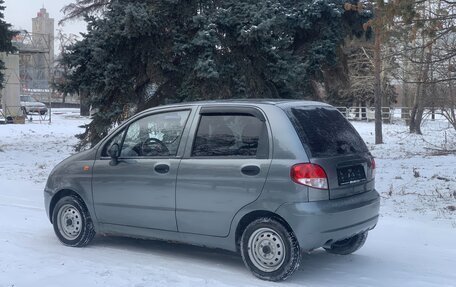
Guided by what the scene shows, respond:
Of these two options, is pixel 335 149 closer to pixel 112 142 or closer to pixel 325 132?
pixel 325 132

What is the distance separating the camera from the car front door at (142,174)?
6.84 meters

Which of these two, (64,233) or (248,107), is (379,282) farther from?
(64,233)

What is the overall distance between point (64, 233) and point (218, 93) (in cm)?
811

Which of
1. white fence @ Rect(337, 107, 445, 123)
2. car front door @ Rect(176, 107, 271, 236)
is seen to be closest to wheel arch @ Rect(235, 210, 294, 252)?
car front door @ Rect(176, 107, 271, 236)

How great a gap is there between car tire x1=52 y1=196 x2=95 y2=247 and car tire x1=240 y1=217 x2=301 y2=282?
2.26 meters

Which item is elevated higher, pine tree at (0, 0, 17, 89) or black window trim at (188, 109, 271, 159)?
pine tree at (0, 0, 17, 89)

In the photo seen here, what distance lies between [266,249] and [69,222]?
2.80 meters

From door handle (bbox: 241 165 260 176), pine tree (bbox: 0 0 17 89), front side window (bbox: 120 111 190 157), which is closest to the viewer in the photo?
door handle (bbox: 241 165 260 176)

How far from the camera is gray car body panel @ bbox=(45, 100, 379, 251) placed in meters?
5.95

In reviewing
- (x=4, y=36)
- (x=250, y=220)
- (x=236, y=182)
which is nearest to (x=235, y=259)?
(x=250, y=220)

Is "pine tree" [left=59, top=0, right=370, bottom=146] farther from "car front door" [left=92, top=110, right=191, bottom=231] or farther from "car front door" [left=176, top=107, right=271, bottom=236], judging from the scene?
"car front door" [left=176, top=107, right=271, bottom=236]

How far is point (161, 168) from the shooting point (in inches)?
270

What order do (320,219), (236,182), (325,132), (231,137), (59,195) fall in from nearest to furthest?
(320,219) < (236,182) < (325,132) < (231,137) < (59,195)

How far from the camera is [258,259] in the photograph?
20.3 feet
